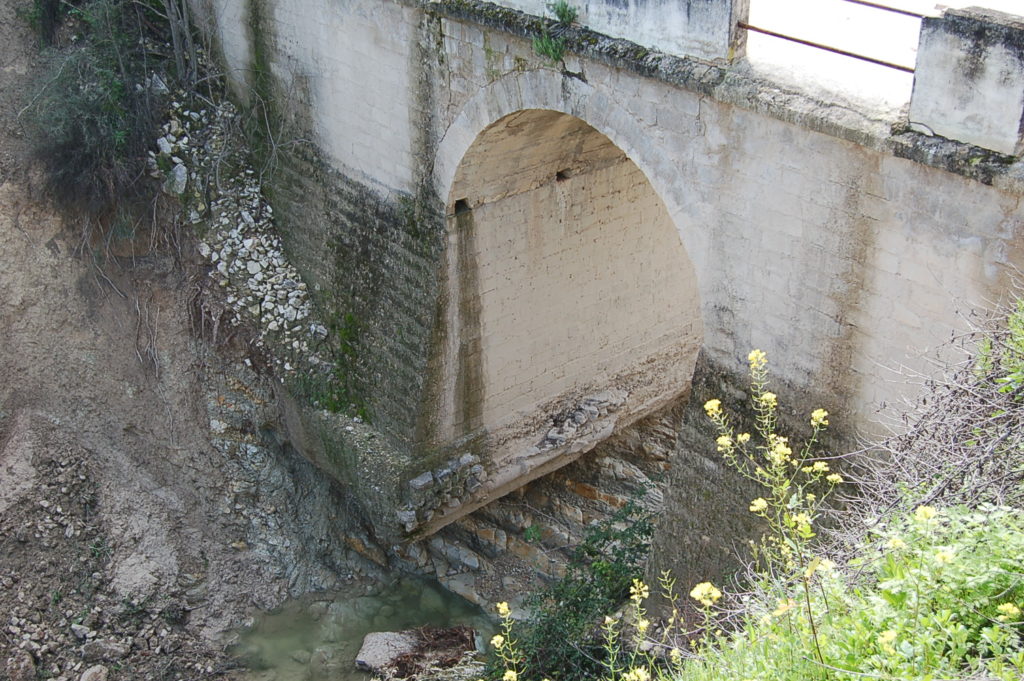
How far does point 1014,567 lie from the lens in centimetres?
423

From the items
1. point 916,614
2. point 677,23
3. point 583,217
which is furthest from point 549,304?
point 916,614

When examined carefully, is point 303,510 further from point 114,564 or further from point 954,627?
point 954,627

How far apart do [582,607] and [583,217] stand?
328 centimetres

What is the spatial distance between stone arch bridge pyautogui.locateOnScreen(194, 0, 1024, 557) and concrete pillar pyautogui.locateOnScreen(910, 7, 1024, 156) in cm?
1

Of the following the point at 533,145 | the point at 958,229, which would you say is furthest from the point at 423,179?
the point at 958,229

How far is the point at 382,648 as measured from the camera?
941 centimetres

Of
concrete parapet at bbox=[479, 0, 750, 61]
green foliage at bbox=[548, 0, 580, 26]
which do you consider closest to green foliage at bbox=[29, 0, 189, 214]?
green foliage at bbox=[548, 0, 580, 26]

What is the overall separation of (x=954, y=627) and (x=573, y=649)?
14.3 feet

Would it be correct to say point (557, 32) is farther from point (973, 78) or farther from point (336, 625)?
point (336, 625)

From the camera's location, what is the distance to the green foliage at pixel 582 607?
26.6ft

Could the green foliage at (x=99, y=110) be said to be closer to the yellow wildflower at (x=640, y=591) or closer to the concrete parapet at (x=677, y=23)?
the concrete parapet at (x=677, y=23)

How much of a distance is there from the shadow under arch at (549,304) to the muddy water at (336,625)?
30.4 inches

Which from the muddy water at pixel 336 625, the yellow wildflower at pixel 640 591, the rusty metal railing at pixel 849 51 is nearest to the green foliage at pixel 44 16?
the muddy water at pixel 336 625

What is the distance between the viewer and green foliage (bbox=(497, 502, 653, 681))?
809cm
